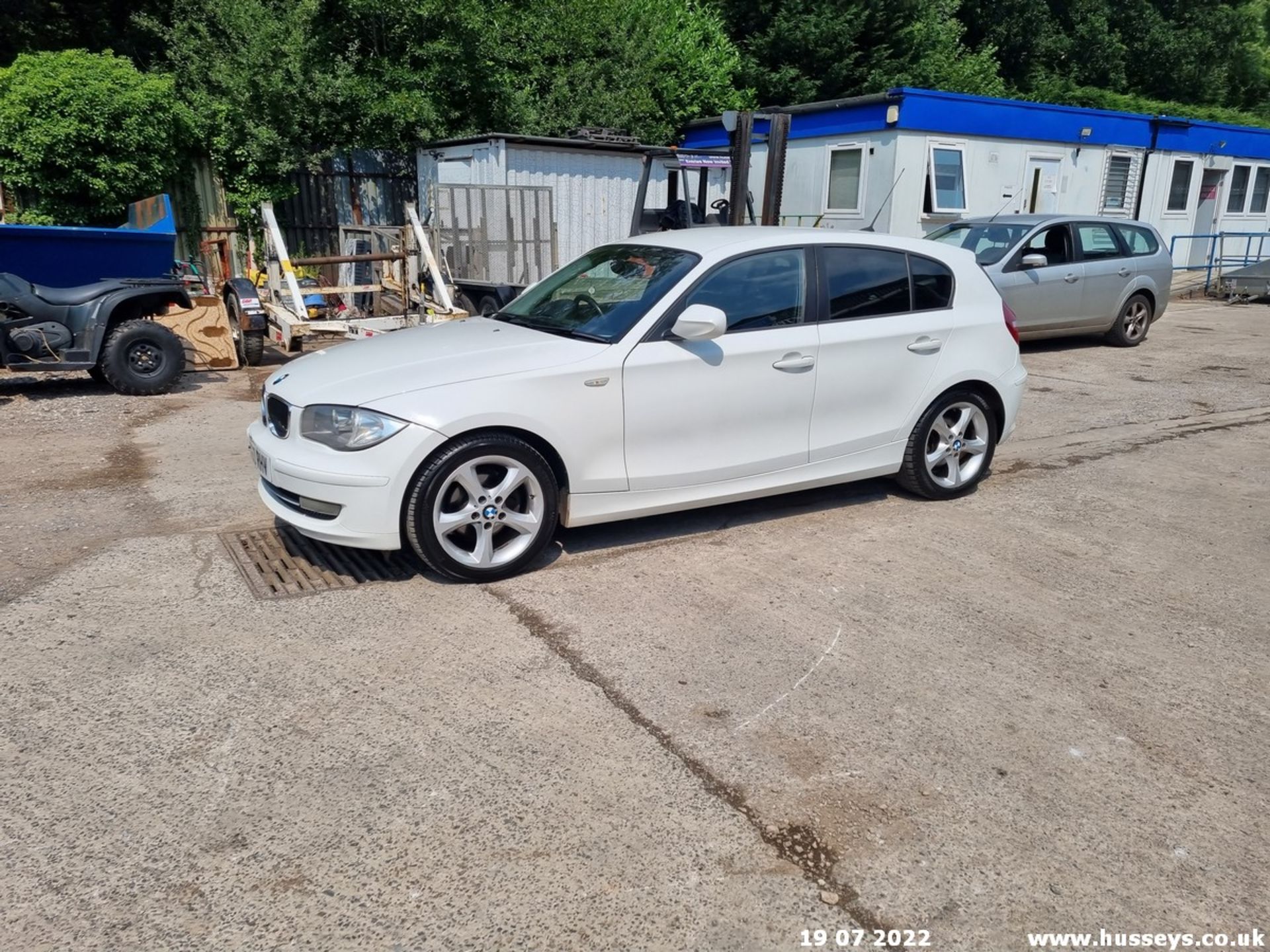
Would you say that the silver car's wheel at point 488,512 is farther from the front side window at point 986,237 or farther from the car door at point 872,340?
the front side window at point 986,237

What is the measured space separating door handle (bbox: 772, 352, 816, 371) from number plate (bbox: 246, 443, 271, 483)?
2601mm

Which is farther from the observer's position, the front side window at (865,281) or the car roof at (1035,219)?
the car roof at (1035,219)

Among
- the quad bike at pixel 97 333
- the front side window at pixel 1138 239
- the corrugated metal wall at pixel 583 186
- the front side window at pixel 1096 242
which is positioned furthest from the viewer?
the corrugated metal wall at pixel 583 186

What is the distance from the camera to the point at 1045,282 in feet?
38.6

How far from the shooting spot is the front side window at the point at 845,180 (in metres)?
16.9

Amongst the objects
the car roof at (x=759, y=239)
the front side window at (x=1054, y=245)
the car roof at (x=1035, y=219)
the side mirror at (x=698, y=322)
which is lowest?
the side mirror at (x=698, y=322)

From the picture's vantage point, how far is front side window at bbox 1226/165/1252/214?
73.1ft

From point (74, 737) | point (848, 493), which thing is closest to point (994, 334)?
point (848, 493)

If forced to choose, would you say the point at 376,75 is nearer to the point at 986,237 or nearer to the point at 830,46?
the point at 986,237

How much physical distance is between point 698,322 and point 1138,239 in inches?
405

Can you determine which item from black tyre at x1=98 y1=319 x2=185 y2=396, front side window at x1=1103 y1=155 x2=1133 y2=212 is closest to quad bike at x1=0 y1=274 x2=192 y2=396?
black tyre at x1=98 y1=319 x2=185 y2=396

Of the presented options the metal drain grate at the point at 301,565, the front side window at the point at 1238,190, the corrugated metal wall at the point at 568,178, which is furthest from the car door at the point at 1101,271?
the front side window at the point at 1238,190

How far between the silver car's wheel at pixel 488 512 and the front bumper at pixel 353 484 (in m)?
0.19

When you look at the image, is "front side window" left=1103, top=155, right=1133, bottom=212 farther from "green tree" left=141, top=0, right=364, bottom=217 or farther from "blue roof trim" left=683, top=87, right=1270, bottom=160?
"green tree" left=141, top=0, right=364, bottom=217
